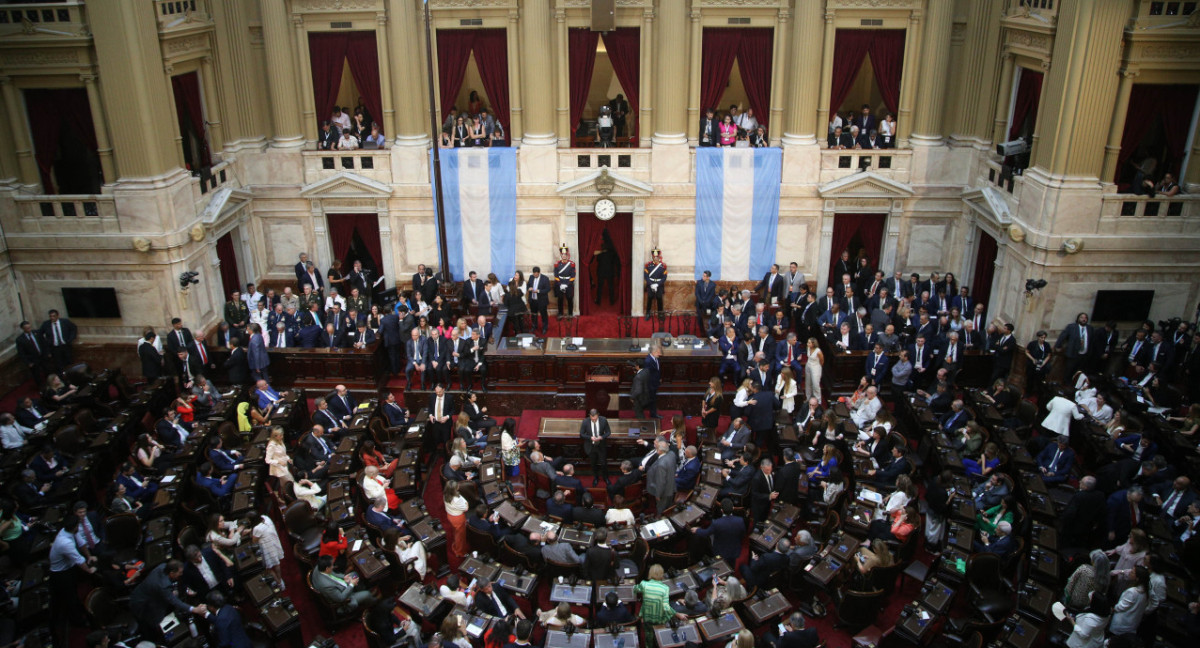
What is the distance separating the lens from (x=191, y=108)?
20969mm

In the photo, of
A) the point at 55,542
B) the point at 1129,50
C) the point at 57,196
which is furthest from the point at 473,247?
the point at 1129,50

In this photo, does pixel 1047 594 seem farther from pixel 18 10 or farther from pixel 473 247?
pixel 18 10

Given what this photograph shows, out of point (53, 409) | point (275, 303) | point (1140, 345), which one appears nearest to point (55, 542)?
point (53, 409)

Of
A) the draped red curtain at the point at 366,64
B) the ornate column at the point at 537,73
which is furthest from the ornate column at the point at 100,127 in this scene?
the ornate column at the point at 537,73

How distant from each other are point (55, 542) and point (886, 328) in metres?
15.4

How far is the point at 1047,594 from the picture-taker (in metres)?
12.2

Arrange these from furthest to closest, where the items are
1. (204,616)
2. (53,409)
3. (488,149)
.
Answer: (488,149), (53,409), (204,616)

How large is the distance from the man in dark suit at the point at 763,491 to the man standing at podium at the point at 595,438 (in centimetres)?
288

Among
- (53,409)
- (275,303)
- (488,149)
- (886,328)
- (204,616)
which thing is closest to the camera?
(204,616)

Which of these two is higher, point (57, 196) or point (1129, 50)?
point (1129, 50)

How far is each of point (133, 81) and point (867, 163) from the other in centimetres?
1685

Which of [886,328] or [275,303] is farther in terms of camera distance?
[275,303]

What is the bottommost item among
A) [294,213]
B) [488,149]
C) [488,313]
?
[488,313]

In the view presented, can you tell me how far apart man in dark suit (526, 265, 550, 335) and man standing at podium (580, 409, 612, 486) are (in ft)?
21.1
